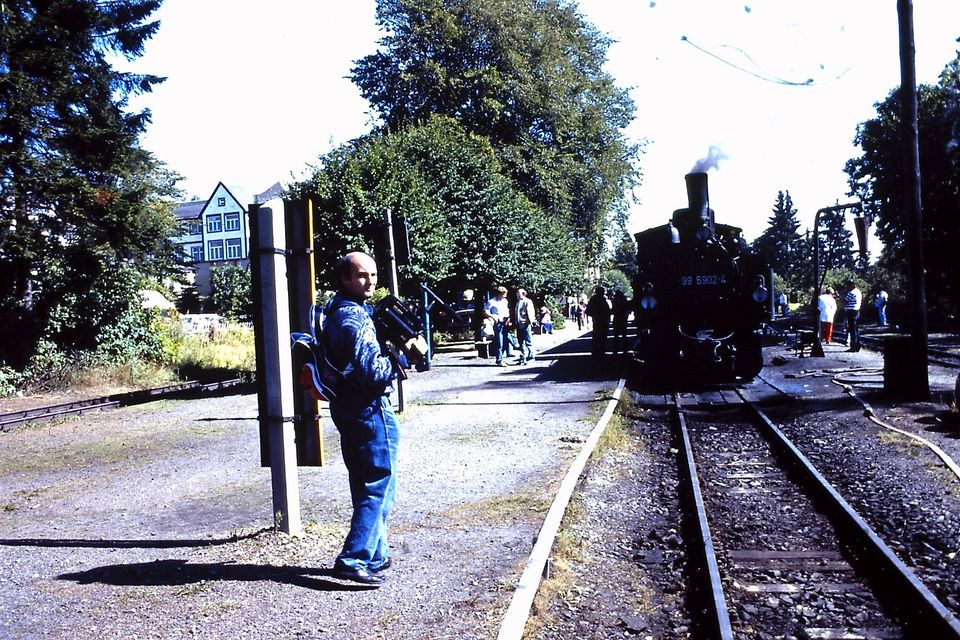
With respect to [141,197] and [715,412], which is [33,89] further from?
[715,412]

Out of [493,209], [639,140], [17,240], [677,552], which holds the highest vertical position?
[639,140]

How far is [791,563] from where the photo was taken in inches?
211

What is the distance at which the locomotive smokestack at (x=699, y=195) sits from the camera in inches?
606

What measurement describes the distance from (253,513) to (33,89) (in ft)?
42.0

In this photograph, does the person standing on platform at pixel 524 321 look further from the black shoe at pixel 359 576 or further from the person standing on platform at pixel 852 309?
the black shoe at pixel 359 576

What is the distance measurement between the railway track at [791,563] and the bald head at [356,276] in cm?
254

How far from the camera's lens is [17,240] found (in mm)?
15367

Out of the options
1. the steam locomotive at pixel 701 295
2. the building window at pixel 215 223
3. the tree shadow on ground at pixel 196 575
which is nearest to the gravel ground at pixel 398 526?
the tree shadow on ground at pixel 196 575

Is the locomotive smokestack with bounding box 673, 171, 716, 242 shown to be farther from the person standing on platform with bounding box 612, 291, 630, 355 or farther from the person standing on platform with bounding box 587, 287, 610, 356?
the person standing on platform with bounding box 587, 287, 610, 356

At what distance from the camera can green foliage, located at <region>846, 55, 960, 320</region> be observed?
35.6m

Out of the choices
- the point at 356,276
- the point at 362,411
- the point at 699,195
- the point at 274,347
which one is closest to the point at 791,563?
the point at 362,411

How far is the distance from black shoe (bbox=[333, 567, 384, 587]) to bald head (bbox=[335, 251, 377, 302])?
1508 mm

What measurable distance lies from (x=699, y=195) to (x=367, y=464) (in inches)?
492

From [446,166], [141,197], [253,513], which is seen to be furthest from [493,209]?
[253,513]
